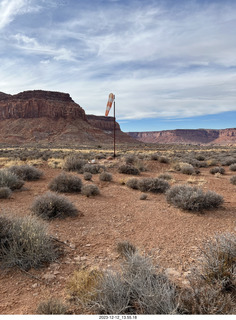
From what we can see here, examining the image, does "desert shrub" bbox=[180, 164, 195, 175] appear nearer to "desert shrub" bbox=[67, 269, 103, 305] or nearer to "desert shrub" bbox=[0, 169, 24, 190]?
"desert shrub" bbox=[0, 169, 24, 190]

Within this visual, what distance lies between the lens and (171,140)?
199 meters

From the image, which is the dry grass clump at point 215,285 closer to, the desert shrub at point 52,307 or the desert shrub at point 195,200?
the desert shrub at point 52,307

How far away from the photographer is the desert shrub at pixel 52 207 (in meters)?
5.42

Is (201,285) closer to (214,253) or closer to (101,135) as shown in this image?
(214,253)

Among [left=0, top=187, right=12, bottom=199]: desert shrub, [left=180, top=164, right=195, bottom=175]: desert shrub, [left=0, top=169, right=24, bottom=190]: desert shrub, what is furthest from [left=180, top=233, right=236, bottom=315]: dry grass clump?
[left=180, top=164, right=195, bottom=175]: desert shrub

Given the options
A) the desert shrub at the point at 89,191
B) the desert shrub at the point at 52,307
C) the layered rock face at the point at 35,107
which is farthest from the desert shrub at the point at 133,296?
the layered rock face at the point at 35,107

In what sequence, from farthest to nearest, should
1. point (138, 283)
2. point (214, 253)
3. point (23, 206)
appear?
point (23, 206), point (214, 253), point (138, 283)

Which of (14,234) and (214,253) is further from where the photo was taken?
(14,234)

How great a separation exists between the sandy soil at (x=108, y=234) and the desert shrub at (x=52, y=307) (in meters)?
0.18

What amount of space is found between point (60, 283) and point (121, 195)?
5368 mm

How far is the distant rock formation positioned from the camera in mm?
82519

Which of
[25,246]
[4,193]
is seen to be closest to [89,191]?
[4,193]

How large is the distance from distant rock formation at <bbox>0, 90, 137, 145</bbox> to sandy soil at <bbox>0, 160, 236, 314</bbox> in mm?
73774

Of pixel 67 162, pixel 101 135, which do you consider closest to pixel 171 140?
pixel 101 135
